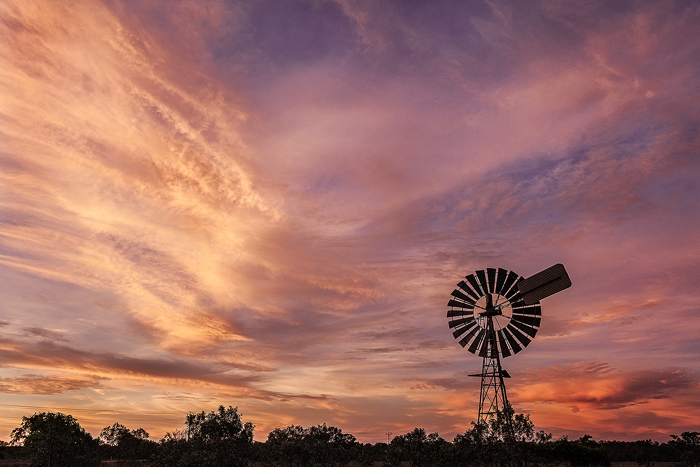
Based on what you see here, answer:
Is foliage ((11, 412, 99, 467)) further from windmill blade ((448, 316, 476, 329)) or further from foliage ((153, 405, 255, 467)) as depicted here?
windmill blade ((448, 316, 476, 329))

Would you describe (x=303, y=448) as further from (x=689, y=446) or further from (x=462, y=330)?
(x=689, y=446)

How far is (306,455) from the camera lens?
7688 centimetres

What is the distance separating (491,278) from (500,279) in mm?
983

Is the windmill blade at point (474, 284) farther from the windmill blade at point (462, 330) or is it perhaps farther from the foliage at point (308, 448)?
the foliage at point (308, 448)

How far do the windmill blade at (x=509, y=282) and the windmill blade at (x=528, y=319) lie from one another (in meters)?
2.86

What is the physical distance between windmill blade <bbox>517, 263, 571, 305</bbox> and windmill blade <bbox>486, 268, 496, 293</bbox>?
108 inches

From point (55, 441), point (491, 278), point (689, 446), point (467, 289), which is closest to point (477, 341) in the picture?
point (467, 289)

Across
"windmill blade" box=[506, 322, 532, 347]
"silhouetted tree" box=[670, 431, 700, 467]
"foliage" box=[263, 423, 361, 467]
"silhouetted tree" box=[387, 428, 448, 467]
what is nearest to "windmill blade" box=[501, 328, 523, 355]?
"windmill blade" box=[506, 322, 532, 347]

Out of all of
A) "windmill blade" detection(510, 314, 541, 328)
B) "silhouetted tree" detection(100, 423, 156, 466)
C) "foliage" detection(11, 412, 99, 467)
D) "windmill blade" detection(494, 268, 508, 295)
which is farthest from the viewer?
"silhouetted tree" detection(100, 423, 156, 466)

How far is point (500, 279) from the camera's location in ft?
174

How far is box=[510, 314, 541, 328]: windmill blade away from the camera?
51.1 meters

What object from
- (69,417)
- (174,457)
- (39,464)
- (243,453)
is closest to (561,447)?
(243,453)

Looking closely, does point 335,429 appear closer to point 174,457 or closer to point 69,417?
point 174,457

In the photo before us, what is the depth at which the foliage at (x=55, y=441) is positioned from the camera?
244 ft
